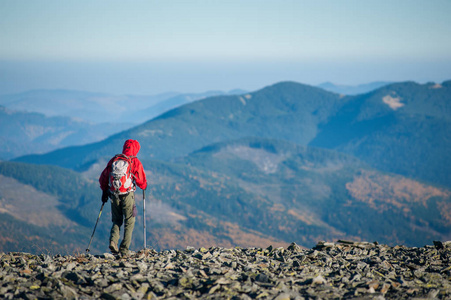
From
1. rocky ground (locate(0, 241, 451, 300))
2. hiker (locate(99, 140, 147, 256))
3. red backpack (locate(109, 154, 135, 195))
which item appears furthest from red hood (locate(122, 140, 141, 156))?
rocky ground (locate(0, 241, 451, 300))

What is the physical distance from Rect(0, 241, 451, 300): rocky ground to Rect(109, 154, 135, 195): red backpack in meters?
3.00

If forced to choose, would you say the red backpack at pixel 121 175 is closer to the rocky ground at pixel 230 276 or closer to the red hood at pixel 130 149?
the red hood at pixel 130 149

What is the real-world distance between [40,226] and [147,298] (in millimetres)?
198902

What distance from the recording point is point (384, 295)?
13.6 meters

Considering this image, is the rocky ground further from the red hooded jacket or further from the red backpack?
the red hooded jacket

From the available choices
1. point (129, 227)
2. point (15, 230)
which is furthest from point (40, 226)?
point (129, 227)

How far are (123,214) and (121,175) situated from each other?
7.00 feet

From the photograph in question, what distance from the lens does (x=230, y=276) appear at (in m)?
14.7

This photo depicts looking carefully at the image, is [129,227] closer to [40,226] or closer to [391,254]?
[391,254]

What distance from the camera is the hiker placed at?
17328 millimetres

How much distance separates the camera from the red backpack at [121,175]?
1725 cm

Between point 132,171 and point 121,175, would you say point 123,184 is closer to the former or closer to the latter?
point 121,175

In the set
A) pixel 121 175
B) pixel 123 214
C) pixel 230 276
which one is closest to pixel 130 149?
pixel 121 175

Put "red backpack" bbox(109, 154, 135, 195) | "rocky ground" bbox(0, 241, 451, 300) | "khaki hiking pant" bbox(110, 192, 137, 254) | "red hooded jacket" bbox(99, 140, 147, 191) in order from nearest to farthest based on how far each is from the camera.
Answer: "rocky ground" bbox(0, 241, 451, 300) → "red backpack" bbox(109, 154, 135, 195) → "red hooded jacket" bbox(99, 140, 147, 191) → "khaki hiking pant" bbox(110, 192, 137, 254)
